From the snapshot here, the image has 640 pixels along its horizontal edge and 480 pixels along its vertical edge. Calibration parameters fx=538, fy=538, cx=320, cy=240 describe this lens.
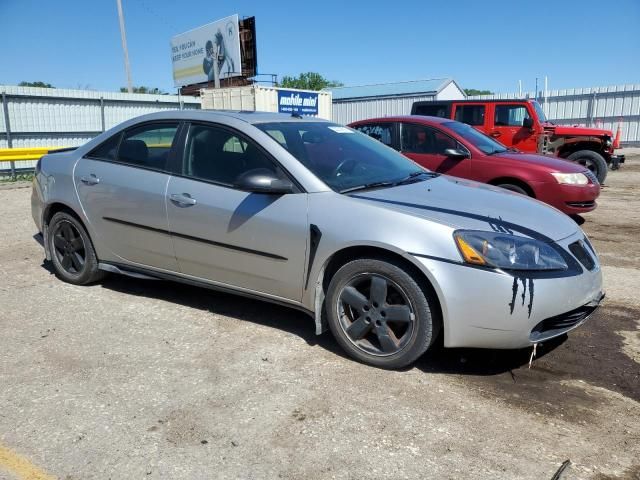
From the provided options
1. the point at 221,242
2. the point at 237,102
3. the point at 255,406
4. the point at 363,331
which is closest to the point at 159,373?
the point at 255,406

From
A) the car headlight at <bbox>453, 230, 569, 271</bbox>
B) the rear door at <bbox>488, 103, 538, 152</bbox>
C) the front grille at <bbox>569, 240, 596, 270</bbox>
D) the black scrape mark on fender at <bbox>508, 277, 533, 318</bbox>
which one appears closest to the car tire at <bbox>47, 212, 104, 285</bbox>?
the car headlight at <bbox>453, 230, 569, 271</bbox>

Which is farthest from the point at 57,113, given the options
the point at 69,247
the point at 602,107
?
the point at 602,107

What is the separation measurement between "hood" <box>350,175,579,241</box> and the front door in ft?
1.74

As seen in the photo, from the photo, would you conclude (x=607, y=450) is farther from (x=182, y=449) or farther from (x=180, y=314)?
(x=180, y=314)

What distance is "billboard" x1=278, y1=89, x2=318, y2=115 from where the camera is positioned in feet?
65.6

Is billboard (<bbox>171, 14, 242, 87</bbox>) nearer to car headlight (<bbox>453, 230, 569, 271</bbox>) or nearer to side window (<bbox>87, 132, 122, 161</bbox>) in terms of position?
side window (<bbox>87, 132, 122, 161</bbox>)

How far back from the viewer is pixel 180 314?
4285mm

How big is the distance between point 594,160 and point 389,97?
18.1 meters

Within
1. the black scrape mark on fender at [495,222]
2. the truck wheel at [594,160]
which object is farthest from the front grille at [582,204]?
the truck wheel at [594,160]

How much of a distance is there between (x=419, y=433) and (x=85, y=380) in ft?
6.46

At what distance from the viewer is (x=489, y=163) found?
723cm

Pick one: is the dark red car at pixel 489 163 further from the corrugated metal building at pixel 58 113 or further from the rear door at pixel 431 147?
the corrugated metal building at pixel 58 113

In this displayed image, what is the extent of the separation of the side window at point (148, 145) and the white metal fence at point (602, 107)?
22.1 meters

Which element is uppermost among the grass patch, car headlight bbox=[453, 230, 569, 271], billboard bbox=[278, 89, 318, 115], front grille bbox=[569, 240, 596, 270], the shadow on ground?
billboard bbox=[278, 89, 318, 115]
